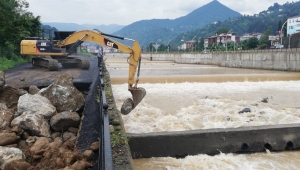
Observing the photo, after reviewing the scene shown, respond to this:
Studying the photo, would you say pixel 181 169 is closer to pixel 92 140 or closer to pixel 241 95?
pixel 92 140

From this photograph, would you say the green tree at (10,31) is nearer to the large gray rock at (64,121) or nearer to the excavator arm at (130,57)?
the excavator arm at (130,57)

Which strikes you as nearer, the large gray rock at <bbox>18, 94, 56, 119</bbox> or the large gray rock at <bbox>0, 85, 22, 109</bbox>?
the large gray rock at <bbox>18, 94, 56, 119</bbox>

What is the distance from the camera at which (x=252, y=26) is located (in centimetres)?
16562

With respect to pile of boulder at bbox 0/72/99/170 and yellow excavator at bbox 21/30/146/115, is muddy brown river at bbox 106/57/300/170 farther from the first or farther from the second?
pile of boulder at bbox 0/72/99/170

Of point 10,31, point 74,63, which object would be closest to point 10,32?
point 10,31

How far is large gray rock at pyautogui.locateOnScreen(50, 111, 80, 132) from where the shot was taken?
5.52 m

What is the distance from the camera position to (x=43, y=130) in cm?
521

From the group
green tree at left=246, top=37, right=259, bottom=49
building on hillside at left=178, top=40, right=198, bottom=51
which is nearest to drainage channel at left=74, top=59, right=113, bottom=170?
green tree at left=246, top=37, right=259, bottom=49

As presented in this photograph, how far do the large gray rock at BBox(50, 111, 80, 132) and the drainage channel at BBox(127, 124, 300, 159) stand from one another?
1.46 metres

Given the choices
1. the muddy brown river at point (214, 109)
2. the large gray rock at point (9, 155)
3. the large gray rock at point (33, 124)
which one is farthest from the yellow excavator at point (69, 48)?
the large gray rock at point (9, 155)

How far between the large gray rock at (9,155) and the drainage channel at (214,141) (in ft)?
9.50

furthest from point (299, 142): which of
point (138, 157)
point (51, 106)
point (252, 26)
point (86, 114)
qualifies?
point (252, 26)

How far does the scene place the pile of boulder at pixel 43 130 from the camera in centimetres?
397

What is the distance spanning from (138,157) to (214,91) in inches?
459
